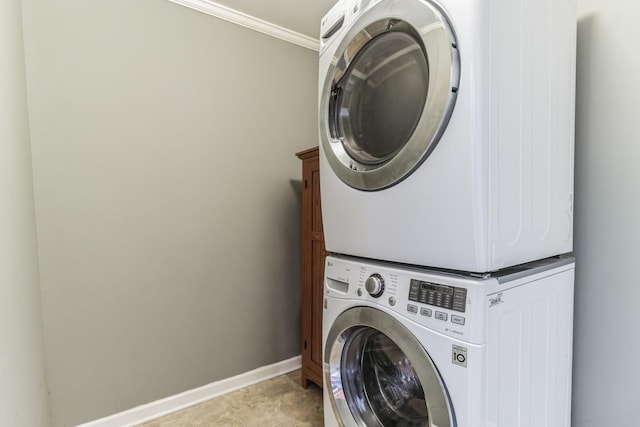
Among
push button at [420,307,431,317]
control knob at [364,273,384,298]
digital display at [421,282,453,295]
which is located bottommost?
push button at [420,307,431,317]

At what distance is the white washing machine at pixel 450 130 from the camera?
0.80m

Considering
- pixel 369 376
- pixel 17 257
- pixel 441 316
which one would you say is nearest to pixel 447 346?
pixel 441 316

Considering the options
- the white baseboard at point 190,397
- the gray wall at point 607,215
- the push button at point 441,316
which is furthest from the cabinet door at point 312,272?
the gray wall at point 607,215

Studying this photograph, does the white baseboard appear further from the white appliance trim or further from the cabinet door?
the white appliance trim

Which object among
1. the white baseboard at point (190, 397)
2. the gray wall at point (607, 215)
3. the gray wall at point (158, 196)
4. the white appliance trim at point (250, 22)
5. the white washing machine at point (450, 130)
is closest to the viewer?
the white washing machine at point (450, 130)

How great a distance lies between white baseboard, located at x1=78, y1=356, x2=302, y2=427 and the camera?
1715 mm

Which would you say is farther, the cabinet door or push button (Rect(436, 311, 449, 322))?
the cabinet door

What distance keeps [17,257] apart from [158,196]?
795mm

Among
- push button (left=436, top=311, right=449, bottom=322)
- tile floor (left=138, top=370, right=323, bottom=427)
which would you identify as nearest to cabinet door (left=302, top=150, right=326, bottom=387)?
tile floor (left=138, top=370, right=323, bottom=427)

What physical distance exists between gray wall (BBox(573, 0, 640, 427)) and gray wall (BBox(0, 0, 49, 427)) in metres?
1.79

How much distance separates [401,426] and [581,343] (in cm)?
73

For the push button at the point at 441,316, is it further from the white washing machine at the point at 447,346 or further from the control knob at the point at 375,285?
the control knob at the point at 375,285

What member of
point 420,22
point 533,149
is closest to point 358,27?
point 420,22

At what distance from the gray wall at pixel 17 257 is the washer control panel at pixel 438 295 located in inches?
42.8
